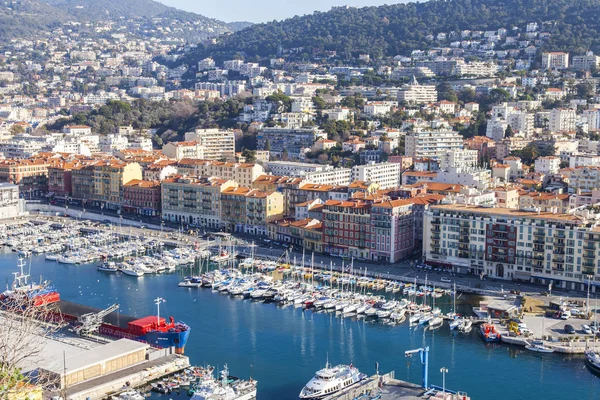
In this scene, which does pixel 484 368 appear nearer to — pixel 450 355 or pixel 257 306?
pixel 450 355

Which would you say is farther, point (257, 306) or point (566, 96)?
point (566, 96)

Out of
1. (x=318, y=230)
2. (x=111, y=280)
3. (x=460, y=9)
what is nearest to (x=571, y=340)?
(x=318, y=230)

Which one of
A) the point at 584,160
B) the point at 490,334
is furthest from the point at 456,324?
the point at 584,160

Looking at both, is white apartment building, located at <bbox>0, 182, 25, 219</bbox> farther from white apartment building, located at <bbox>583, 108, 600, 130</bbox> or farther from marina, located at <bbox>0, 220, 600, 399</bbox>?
white apartment building, located at <bbox>583, 108, 600, 130</bbox>

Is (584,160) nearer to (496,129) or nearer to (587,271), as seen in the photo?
(496,129)

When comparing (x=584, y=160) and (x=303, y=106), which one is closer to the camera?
(x=584, y=160)

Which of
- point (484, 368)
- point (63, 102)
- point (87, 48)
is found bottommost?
point (484, 368)
